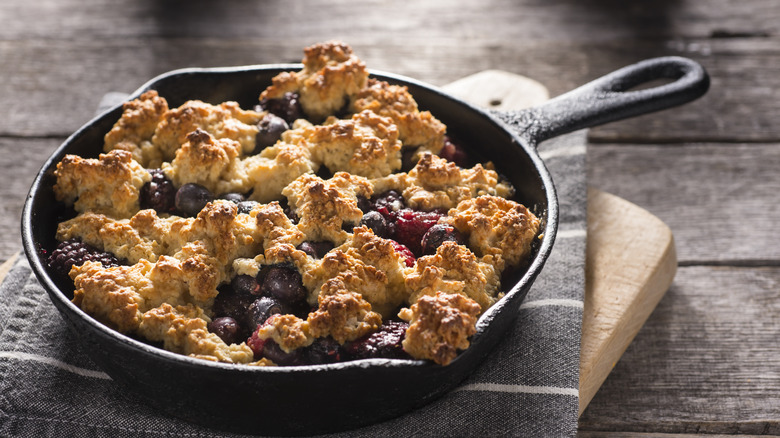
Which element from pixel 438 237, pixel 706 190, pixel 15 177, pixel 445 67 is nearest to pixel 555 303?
pixel 438 237

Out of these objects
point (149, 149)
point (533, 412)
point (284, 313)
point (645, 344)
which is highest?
point (149, 149)

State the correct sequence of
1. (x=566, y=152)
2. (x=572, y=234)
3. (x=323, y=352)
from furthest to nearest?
1. (x=566, y=152)
2. (x=572, y=234)
3. (x=323, y=352)

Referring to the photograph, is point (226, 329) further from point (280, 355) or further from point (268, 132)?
point (268, 132)

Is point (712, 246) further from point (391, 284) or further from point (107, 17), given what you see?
point (107, 17)

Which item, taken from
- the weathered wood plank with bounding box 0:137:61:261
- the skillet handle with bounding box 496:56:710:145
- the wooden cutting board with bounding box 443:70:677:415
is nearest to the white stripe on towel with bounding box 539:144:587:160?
the wooden cutting board with bounding box 443:70:677:415

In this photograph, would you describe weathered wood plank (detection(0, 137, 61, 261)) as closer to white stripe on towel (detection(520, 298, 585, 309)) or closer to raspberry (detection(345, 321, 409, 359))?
raspberry (detection(345, 321, 409, 359))

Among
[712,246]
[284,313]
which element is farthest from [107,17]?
[712,246]
